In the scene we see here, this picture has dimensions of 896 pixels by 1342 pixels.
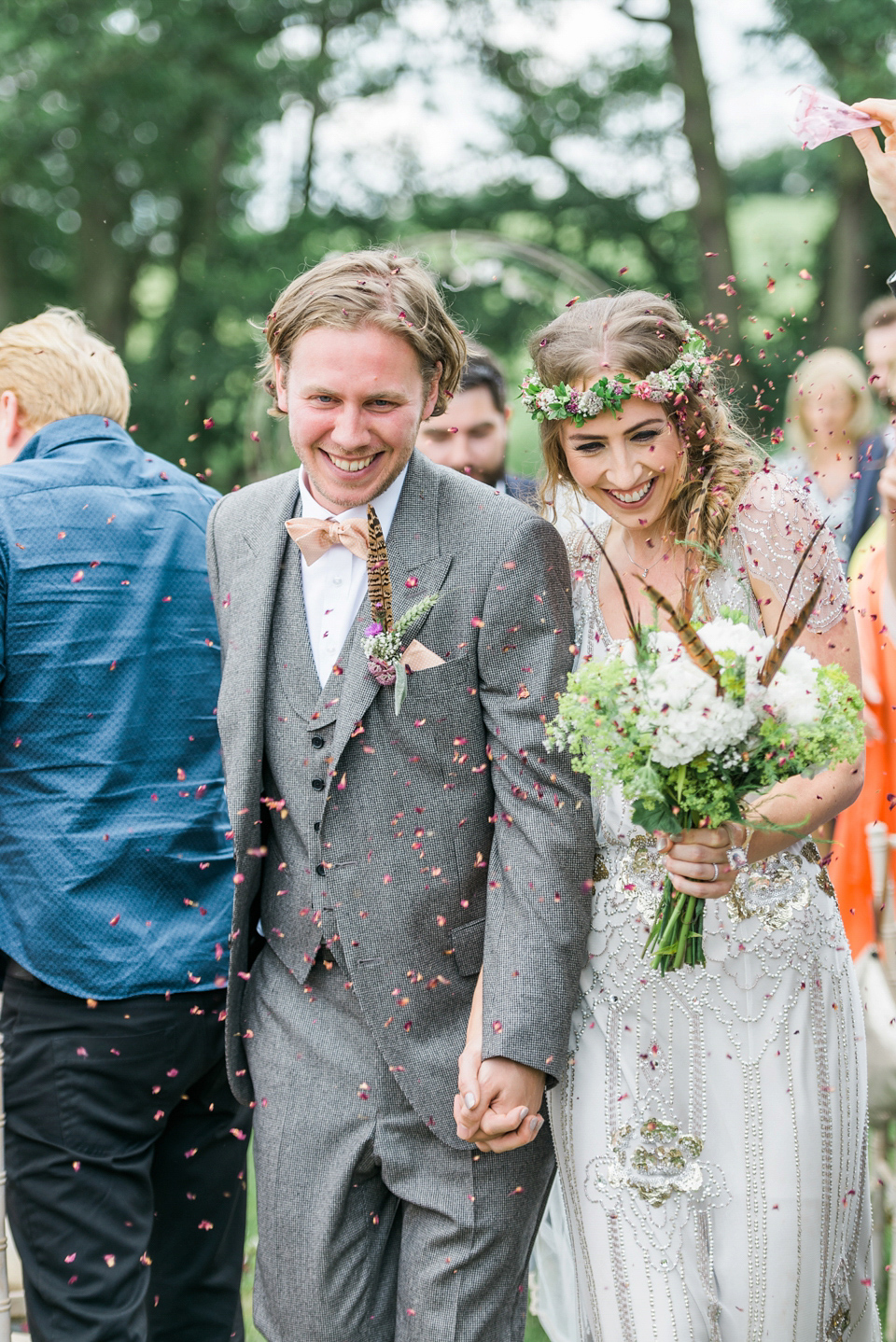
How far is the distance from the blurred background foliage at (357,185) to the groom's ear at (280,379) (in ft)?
33.5

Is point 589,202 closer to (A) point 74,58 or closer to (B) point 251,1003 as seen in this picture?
(A) point 74,58

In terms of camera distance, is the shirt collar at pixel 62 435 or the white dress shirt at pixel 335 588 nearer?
the white dress shirt at pixel 335 588

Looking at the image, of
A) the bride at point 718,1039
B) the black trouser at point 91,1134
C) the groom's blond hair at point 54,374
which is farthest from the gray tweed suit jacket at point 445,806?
the groom's blond hair at point 54,374

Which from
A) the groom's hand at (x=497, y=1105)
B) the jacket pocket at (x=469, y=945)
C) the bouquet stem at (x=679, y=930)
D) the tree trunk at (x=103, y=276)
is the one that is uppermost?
the tree trunk at (x=103, y=276)

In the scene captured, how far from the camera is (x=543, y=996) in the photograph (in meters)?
2.55

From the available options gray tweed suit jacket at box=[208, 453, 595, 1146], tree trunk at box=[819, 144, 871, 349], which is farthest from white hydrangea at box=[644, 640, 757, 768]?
tree trunk at box=[819, 144, 871, 349]

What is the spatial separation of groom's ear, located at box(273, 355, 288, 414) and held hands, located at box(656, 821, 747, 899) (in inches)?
46.7

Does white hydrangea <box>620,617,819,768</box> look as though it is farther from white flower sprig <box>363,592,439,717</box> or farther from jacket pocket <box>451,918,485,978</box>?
jacket pocket <box>451,918,485,978</box>

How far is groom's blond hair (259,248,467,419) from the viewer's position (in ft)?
8.51

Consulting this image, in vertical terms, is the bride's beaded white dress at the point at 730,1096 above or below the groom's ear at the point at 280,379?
below

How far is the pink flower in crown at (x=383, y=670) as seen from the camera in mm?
2574

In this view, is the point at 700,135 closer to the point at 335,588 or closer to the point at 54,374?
the point at 54,374

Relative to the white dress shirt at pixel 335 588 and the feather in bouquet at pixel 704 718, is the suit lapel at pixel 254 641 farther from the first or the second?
the feather in bouquet at pixel 704 718

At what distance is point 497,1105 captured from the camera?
2.52m
